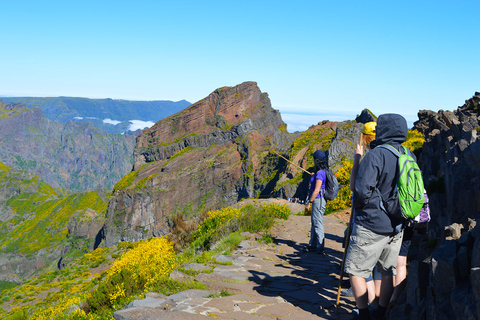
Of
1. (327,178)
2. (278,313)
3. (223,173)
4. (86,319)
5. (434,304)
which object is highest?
(327,178)

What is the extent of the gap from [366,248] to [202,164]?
15453 centimetres

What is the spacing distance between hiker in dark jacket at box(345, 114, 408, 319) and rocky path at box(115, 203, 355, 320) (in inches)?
41.2

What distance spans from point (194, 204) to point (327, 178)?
147587 mm

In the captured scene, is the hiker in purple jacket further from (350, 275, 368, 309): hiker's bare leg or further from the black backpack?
(350, 275, 368, 309): hiker's bare leg

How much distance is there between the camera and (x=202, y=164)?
15712 centimetres

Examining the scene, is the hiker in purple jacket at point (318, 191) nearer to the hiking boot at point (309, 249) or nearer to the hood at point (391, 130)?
the hiking boot at point (309, 249)

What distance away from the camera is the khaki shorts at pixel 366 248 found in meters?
3.64

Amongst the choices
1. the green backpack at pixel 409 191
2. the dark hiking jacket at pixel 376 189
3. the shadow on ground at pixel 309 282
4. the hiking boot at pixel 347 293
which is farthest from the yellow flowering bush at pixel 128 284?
the green backpack at pixel 409 191

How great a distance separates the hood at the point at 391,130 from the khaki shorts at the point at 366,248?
0.98 m

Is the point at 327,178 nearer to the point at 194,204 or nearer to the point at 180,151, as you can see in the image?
the point at 194,204

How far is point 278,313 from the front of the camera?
4.62m

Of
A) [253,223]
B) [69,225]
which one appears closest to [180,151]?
[69,225]

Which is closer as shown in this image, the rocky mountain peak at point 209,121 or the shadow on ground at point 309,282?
the shadow on ground at point 309,282

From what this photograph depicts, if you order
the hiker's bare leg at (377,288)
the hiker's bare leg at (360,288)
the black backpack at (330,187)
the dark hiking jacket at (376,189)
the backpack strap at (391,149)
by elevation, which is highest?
the backpack strap at (391,149)
